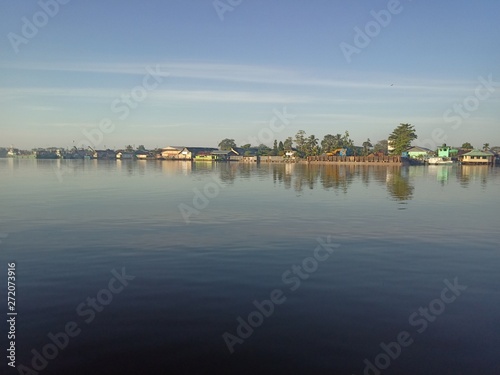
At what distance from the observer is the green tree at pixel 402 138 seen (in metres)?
132

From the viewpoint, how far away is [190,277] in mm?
11492

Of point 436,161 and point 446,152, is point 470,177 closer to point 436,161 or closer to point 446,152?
point 436,161

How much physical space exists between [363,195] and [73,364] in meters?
30.6

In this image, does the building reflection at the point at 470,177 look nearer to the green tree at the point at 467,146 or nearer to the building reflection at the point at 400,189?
the building reflection at the point at 400,189

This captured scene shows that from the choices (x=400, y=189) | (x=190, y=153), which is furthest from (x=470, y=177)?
(x=190, y=153)

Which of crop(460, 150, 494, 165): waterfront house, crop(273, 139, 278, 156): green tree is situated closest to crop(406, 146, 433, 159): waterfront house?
crop(460, 150, 494, 165): waterfront house

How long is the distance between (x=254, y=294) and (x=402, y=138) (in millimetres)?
135823

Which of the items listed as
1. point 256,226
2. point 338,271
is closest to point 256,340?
point 338,271

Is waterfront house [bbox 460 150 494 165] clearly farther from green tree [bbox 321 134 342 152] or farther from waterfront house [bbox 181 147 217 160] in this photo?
waterfront house [bbox 181 147 217 160]

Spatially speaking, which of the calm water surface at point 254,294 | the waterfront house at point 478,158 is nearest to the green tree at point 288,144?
the waterfront house at point 478,158

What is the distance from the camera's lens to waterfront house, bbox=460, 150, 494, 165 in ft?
402

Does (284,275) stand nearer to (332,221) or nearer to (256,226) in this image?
(256,226)

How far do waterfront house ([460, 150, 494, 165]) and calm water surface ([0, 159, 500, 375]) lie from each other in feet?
393

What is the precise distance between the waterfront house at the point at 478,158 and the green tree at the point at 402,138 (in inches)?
727
